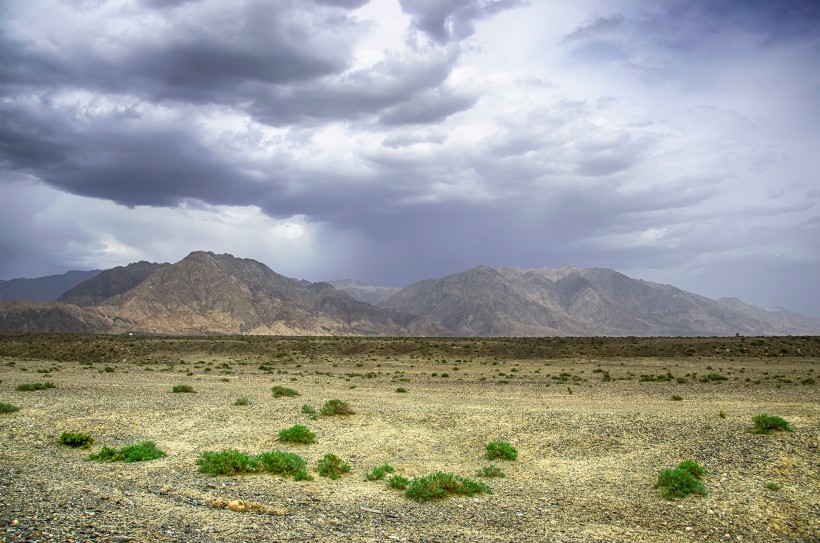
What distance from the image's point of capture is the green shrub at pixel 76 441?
53.3ft

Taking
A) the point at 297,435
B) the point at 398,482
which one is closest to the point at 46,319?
the point at 297,435

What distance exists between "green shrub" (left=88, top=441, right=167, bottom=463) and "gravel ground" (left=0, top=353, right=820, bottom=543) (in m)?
0.40

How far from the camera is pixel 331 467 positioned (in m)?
14.3

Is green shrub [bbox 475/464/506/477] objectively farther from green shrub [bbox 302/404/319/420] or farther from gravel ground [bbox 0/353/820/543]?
green shrub [bbox 302/404/319/420]

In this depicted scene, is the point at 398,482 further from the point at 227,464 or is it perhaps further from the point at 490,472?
the point at 227,464

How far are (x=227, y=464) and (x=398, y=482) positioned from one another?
4.31 m

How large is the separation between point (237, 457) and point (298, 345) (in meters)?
69.3

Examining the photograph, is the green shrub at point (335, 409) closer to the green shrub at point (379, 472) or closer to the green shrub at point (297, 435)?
the green shrub at point (297, 435)

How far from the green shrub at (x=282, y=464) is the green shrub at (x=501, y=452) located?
528 cm

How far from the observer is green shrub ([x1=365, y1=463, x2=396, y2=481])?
13.9 metres

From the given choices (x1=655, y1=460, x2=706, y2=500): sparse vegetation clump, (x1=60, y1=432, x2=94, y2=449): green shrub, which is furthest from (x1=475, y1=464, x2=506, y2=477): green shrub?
(x1=60, y1=432, x2=94, y2=449): green shrub

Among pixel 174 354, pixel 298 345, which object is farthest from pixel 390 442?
pixel 298 345

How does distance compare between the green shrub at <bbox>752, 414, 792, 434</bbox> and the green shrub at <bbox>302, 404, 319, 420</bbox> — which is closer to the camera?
the green shrub at <bbox>752, 414, 792, 434</bbox>

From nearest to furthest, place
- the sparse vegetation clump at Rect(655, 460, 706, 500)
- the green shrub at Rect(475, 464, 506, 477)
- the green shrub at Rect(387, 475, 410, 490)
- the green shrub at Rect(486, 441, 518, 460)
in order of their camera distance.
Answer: the sparse vegetation clump at Rect(655, 460, 706, 500)
the green shrub at Rect(387, 475, 410, 490)
the green shrub at Rect(475, 464, 506, 477)
the green shrub at Rect(486, 441, 518, 460)
